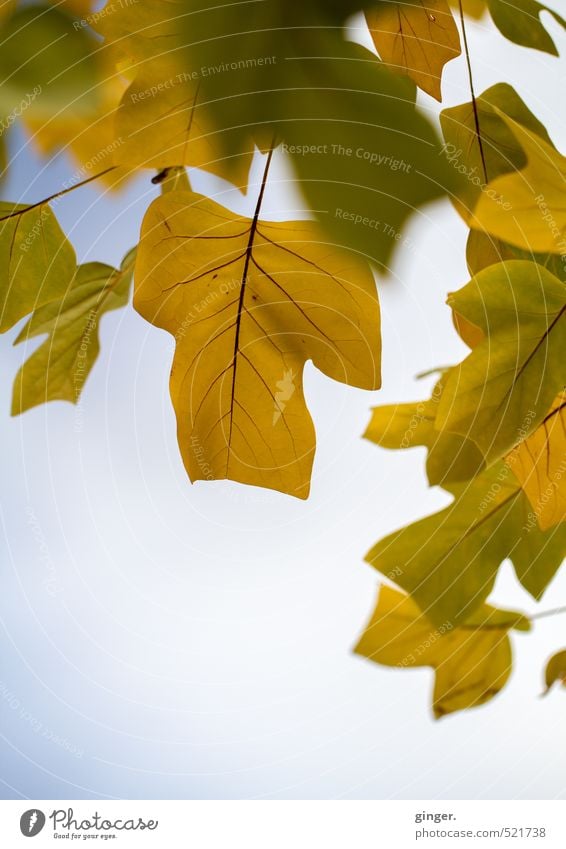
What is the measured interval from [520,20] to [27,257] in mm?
184

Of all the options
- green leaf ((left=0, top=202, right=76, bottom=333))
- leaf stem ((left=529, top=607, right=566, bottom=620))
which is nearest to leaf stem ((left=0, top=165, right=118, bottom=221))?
green leaf ((left=0, top=202, right=76, bottom=333))

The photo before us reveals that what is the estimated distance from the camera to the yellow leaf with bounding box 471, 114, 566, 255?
8.1 inches

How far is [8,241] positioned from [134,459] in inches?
3.6

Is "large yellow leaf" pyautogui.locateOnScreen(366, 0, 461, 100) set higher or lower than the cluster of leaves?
higher

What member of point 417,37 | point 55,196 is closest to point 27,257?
point 55,196

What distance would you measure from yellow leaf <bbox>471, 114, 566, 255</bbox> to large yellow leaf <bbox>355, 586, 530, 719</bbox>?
0.14 meters

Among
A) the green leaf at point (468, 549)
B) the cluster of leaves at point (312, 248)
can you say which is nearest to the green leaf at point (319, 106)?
the cluster of leaves at point (312, 248)

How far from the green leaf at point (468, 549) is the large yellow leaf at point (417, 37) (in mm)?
139

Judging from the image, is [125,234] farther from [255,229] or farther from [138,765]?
[138,765]

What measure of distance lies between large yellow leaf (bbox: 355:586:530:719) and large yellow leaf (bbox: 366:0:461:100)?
0.18 metres

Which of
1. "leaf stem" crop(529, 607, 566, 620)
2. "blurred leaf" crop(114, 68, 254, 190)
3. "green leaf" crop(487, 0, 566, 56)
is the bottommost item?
"leaf stem" crop(529, 607, 566, 620)

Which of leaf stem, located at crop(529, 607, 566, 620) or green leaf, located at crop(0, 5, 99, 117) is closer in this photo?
green leaf, located at crop(0, 5, 99, 117)

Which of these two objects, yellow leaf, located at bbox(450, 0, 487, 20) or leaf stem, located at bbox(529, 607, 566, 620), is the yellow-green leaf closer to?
leaf stem, located at bbox(529, 607, 566, 620)

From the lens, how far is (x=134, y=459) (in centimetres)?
25
